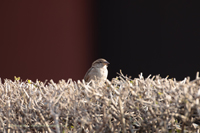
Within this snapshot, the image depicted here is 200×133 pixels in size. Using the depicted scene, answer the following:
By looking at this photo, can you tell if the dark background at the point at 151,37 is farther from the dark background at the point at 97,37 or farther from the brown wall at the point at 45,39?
the brown wall at the point at 45,39

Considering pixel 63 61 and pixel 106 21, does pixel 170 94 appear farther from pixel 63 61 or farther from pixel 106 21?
pixel 106 21

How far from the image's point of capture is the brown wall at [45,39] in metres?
5.18

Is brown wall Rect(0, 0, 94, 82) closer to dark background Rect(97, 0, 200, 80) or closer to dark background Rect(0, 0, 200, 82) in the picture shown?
dark background Rect(0, 0, 200, 82)

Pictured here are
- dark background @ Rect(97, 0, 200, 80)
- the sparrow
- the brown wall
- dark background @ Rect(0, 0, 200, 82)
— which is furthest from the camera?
the brown wall

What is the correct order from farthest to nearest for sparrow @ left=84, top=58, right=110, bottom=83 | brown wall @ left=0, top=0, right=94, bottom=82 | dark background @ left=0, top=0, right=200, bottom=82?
brown wall @ left=0, top=0, right=94, bottom=82, dark background @ left=0, top=0, right=200, bottom=82, sparrow @ left=84, top=58, right=110, bottom=83

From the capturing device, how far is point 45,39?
5.58m

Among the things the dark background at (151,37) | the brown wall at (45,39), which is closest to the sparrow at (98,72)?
the dark background at (151,37)

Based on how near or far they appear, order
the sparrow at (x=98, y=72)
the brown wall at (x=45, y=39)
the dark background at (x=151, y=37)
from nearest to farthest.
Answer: the sparrow at (x=98, y=72) < the dark background at (x=151, y=37) < the brown wall at (x=45, y=39)

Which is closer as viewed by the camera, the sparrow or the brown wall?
the sparrow

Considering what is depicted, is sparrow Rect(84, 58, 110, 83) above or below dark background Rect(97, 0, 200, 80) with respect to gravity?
below

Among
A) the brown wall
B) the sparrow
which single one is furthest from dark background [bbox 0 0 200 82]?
the sparrow

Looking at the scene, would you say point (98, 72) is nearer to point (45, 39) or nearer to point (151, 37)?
point (151, 37)

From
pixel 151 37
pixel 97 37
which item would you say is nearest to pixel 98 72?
pixel 151 37

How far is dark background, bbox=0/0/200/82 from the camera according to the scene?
498 cm
